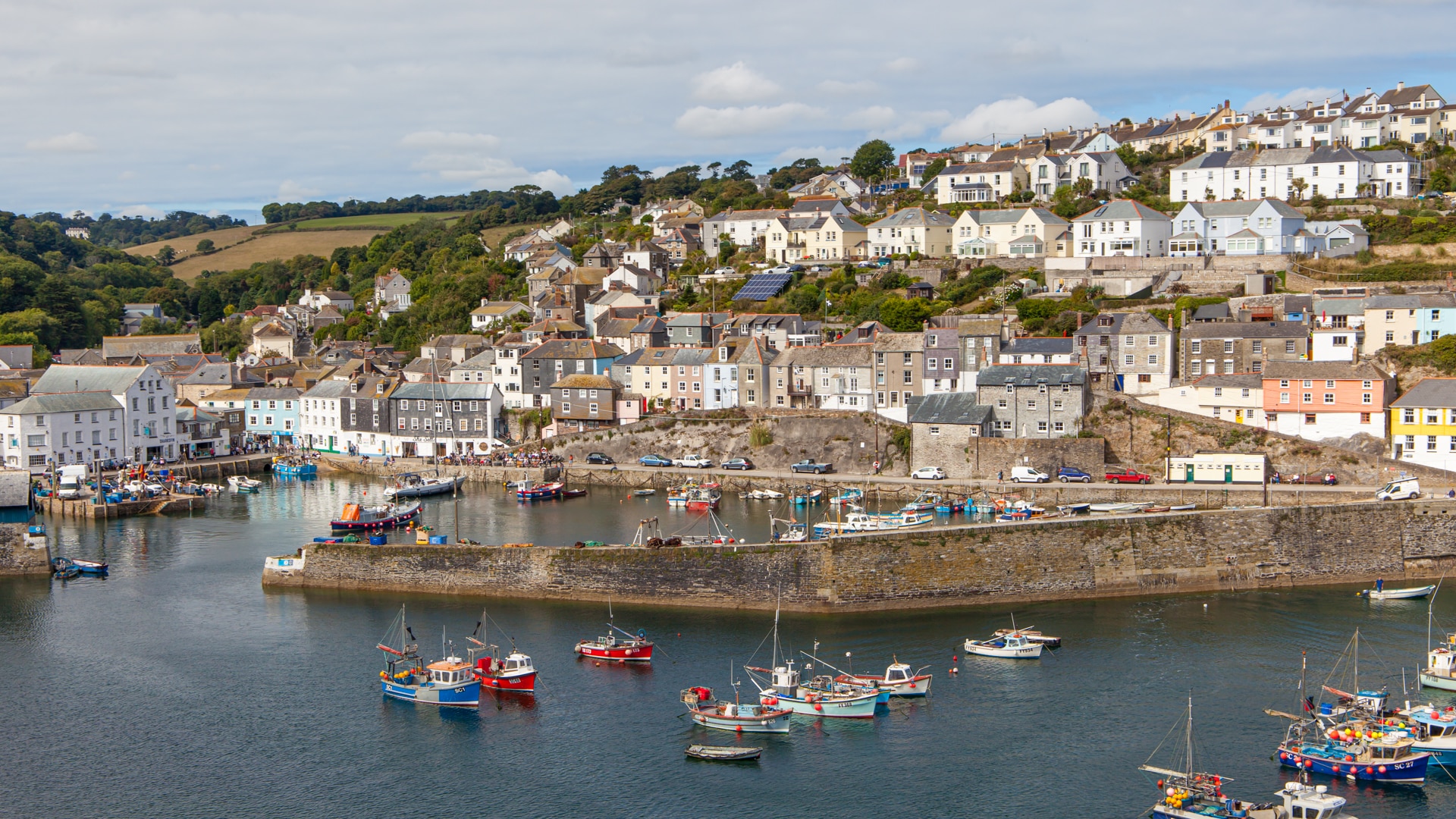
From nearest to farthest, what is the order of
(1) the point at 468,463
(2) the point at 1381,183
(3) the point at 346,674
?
1. (3) the point at 346,674
2. (1) the point at 468,463
3. (2) the point at 1381,183

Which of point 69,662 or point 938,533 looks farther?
point 938,533

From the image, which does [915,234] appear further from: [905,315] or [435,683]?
[435,683]

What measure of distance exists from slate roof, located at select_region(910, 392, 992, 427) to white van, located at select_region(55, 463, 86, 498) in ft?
101

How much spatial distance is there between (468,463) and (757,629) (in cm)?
2508

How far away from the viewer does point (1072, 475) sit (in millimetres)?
38156

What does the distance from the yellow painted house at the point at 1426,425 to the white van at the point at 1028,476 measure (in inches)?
390

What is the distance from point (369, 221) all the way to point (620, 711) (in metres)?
112

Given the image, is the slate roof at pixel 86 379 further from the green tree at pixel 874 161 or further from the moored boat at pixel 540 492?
the green tree at pixel 874 161

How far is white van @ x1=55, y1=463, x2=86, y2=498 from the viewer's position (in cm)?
4419

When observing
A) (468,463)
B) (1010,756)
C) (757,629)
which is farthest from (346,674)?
(468,463)

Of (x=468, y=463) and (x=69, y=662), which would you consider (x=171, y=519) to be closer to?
(x=468, y=463)

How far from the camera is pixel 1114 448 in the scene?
129 ft

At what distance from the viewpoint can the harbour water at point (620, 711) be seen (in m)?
19.6

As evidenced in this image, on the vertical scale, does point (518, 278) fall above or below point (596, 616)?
above
